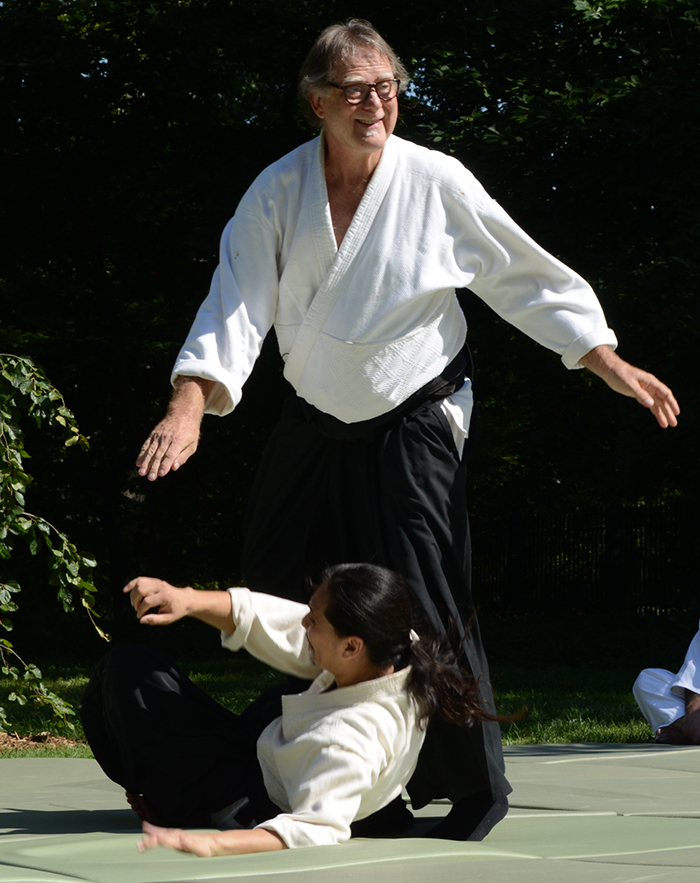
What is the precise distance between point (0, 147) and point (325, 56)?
38.0 feet

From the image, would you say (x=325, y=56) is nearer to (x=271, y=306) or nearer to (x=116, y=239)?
(x=271, y=306)

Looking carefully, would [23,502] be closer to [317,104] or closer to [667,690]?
[317,104]

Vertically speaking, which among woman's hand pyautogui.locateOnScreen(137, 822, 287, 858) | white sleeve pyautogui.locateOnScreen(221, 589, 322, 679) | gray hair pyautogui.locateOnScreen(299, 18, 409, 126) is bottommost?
woman's hand pyautogui.locateOnScreen(137, 822, 287, 858)

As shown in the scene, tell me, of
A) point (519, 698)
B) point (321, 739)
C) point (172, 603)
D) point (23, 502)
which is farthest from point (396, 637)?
point (519, 698)

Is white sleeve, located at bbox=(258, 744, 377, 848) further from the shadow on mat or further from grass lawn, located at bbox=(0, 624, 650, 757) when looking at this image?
grass lawn, located at bbox=(0, 624, 650, 757)

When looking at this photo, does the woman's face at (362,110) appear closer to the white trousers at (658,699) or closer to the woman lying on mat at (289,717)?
the woman lying on mat at (289,717)

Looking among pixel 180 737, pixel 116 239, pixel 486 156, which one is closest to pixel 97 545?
pixel 116 239

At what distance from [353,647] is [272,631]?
0.21m

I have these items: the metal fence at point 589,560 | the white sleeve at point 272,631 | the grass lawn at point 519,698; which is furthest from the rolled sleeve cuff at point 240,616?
the metal fence at point 589,560

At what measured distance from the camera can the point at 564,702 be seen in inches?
301

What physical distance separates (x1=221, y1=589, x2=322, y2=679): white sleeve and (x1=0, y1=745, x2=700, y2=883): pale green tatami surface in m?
0.42

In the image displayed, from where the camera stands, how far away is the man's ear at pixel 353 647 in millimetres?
2352

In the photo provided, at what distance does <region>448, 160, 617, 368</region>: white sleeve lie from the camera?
267 cm

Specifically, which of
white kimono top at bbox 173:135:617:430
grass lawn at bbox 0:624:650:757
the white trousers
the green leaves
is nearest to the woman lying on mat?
white kimono top at bbox 173:135:617:430
